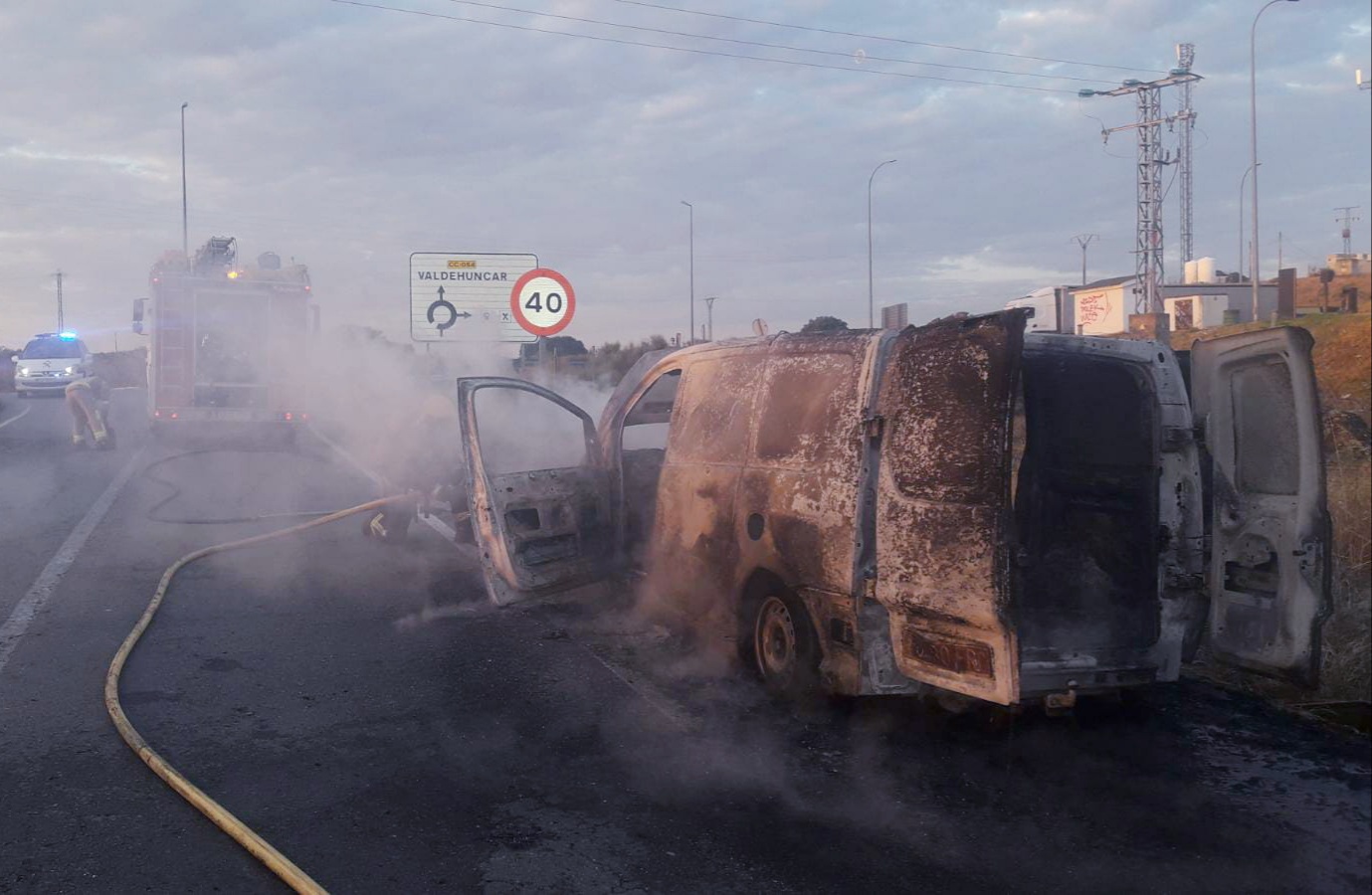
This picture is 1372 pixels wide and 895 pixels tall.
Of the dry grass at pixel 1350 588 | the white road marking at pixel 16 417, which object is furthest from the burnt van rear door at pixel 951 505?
the white road marking at pixel 16 417

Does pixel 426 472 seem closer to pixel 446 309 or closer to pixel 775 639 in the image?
pixel 446 309

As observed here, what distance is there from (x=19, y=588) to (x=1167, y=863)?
25.8 ft

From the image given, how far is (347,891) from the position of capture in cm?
366

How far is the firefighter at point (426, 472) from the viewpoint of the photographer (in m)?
9.88

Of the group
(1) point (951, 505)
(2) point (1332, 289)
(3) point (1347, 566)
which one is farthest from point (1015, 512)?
(2) point (1332, 289)

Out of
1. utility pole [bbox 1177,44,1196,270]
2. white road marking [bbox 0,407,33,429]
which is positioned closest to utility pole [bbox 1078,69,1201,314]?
utility pole [bbox 1177,44,1196,270]

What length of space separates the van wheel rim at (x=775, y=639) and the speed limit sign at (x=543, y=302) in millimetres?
6154

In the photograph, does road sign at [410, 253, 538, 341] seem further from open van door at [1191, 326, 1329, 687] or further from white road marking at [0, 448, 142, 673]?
open van door at [1191, 326, 1329, 687]

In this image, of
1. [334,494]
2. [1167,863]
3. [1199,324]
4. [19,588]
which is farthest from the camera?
[1199,324]

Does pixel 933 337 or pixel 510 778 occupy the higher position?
pixel 933 337

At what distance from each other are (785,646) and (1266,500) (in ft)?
7.79

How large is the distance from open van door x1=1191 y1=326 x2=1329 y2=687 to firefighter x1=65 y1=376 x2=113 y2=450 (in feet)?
58.4

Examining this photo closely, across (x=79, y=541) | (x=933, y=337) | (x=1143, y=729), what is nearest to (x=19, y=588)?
(x=79, y=541)

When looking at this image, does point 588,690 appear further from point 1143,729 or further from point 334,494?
point 334,494
